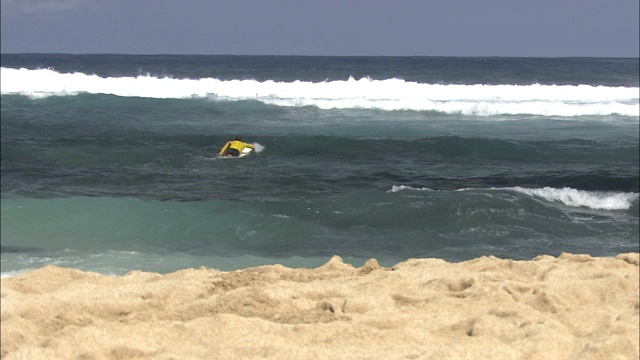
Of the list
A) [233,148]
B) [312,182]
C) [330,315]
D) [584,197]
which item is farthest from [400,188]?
[330,315]

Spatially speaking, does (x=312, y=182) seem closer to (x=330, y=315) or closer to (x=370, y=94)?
(x=330, y=315)

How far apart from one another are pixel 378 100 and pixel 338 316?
858 inches

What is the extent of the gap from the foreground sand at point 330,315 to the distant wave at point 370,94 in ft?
60.9

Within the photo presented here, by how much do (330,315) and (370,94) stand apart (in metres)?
25.7

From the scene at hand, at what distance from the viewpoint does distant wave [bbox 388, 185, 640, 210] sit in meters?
10.3

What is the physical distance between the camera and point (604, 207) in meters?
10.2

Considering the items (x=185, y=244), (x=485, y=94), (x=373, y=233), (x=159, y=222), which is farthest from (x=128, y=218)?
(x=485, y=94)

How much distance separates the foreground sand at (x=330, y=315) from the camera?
348 centimetres

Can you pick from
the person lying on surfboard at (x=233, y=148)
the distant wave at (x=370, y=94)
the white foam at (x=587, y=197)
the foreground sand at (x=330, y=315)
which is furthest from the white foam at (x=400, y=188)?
the distant wave at (x=370, y=94)

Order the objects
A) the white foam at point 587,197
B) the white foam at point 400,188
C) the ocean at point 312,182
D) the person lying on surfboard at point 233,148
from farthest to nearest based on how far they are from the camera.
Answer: the person lying on surfboard at point 233,148 → the white foam at point 400,188 → the white foam at point 587,197 → the ocean at point 312,182

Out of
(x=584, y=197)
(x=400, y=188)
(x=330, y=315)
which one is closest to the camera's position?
(x=330, y=315)

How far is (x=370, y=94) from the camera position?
29.2 metres

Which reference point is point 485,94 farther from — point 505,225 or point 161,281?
point 161,281

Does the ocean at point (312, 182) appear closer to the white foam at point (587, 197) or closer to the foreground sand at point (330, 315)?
the white foam at point (587, 197)
